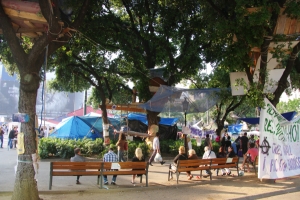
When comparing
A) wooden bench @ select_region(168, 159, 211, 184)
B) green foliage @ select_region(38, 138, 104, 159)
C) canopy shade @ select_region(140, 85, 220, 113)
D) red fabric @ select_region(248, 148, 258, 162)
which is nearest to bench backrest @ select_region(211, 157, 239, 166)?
wooden bench @ select_region(168, 159, 211, 184)

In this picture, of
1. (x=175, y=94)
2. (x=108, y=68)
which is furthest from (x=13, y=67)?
(x=175, y=94)

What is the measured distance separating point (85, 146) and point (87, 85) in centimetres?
747

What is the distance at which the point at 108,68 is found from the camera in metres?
18.0

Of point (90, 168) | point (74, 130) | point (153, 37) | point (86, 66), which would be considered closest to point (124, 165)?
point (90, 168)

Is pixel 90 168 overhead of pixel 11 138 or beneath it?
beneath

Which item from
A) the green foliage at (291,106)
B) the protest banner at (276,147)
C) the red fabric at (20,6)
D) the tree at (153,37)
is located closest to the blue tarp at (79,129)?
the tree at (153,37)

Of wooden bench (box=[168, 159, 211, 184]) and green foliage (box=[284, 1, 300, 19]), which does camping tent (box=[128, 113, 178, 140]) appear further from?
green foliage (box=[284, 1, 300, 19])

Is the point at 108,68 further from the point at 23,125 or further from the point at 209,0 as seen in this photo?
the point at 23,125

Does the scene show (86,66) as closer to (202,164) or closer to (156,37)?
(156,37)

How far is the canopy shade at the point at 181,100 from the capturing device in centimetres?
1280

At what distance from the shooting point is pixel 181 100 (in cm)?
1349

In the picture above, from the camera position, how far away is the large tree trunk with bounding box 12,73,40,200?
6.78 m

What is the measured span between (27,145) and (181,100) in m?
7.81

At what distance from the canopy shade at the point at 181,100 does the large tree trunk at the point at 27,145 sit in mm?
6537
